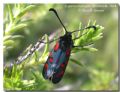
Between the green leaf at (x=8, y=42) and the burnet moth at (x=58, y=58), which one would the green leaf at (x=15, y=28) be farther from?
the burnet moth at (x=58, y=58)

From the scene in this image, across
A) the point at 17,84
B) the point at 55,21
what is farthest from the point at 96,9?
the point at 17,84

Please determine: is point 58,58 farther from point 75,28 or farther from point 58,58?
point 75,28

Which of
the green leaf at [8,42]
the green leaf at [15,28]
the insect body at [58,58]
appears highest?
the green leaf at [15,28]

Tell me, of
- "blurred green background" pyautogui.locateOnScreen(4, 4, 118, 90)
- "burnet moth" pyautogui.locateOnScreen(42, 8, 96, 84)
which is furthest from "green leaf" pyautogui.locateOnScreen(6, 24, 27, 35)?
"burnet moth" pyautogui.locateOnScreen(42, 8, 96, 84)

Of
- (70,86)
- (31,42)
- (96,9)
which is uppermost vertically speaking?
(96,9)

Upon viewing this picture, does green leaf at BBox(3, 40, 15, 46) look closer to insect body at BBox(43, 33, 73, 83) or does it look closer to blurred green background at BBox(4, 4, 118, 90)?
blurred green background at BBox(4, 4, 118, 90)

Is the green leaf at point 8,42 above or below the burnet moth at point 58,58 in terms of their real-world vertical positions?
above

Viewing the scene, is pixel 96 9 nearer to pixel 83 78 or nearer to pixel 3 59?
pixel 83 78

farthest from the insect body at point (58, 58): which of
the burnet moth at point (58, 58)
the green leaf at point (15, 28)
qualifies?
the green leaf at point (15, 28)
